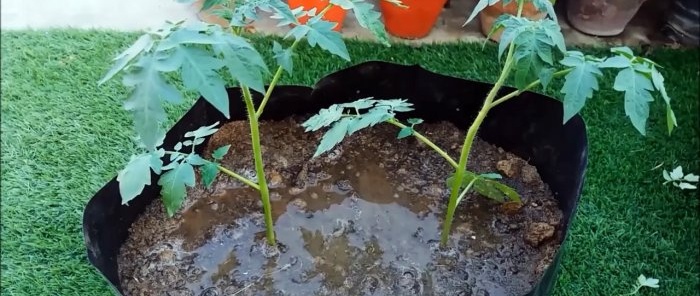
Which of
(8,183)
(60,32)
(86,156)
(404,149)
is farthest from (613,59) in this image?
(60,32)

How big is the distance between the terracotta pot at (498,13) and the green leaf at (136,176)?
111 cm

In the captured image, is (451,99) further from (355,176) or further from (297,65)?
(297,65)

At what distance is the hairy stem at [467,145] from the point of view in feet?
4.02

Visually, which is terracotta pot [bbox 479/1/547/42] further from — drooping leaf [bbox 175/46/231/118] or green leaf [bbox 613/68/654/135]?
drooping leaf [bbox 175/46/231/118]

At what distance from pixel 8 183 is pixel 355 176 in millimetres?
797

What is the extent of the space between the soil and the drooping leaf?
0.60 metres

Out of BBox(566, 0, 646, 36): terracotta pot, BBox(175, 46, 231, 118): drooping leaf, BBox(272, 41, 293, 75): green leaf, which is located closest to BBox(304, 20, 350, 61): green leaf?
BBox(272, 41, 293, 75): green leaf

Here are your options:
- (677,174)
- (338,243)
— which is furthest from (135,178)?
(677,174)

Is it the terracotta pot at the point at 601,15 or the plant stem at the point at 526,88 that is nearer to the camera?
the plant stem at the point at 526,88

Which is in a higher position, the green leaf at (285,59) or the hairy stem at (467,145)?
the green leaf at (285,59)

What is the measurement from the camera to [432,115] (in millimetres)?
1747

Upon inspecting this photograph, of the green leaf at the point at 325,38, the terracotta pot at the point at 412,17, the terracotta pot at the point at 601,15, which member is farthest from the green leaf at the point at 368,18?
the terracotta pot at the point at 601,15

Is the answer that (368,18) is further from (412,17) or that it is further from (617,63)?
(412,17)

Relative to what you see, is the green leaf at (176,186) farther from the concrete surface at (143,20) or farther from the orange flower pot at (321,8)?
the concrete surface at (143,20)
